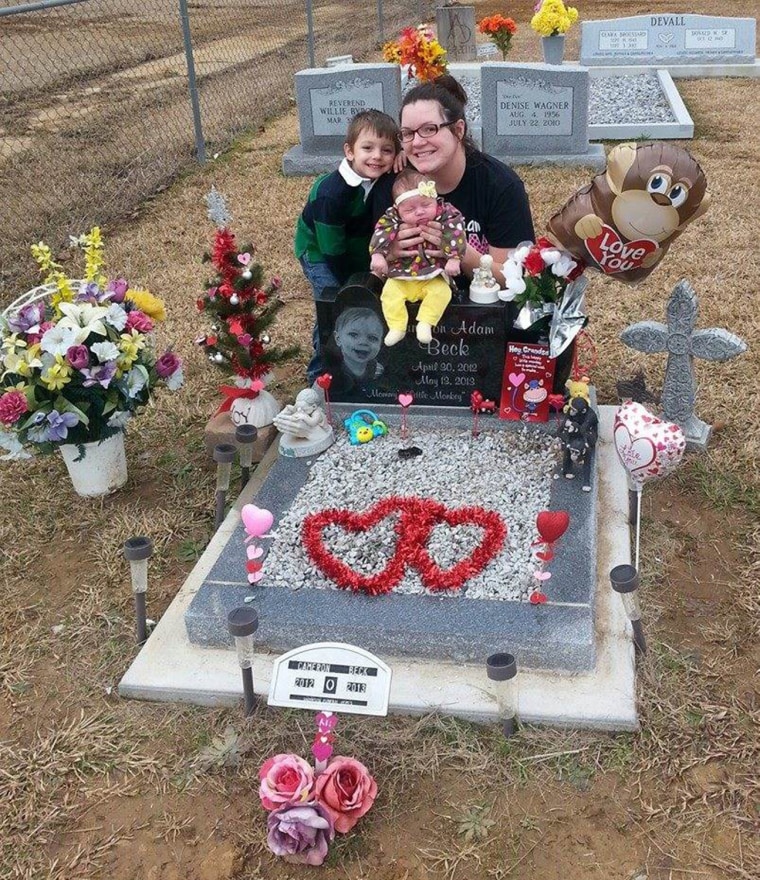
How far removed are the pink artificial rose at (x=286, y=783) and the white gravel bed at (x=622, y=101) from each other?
26.4 feet

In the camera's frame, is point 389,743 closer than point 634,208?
Yes

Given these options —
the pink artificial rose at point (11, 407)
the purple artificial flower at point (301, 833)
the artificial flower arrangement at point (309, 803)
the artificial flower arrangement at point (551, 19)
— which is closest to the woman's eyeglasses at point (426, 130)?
the pink artificial rose at point (11, 407)

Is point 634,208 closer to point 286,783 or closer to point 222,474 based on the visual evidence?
point 222,474

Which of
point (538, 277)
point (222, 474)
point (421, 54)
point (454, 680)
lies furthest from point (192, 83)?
point (454, 680)

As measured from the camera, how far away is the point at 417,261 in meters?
3.41

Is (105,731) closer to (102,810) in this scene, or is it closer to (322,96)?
(102,810)

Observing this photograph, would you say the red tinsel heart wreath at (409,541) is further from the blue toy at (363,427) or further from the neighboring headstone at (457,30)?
the neighboring headstone at (457,30)

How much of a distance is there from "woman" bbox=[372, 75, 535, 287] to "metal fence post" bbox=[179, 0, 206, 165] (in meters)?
5.29

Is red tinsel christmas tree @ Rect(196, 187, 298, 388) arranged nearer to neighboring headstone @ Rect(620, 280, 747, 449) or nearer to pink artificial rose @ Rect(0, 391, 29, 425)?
pink artificial rose @ Rect(0, 391, 29, 425)

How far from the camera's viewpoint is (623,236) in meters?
3.05

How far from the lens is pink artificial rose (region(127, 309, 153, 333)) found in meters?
3.48

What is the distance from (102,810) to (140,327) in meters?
1.84

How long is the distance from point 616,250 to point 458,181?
845 millimetres

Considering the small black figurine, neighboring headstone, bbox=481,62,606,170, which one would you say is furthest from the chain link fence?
the small black figurine
